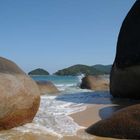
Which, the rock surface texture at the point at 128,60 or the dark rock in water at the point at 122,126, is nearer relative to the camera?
the dark rock in water at the point at 122,126

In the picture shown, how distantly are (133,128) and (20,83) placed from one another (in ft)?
6.85

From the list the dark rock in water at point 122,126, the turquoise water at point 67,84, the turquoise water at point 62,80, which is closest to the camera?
the dark rock in water at point 122,126

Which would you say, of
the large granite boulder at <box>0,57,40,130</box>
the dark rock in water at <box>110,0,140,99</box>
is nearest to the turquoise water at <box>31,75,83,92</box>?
the dark rock in water at <box>110,0,140,99</box>

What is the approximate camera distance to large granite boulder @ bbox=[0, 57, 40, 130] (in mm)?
5547

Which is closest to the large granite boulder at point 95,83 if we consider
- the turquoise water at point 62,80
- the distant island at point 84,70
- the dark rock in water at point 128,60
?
the dark rock in water at point 128,60

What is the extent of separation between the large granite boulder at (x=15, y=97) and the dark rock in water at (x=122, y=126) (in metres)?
1.16

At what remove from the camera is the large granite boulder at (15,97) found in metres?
5.55

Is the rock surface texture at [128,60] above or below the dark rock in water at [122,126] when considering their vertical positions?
above

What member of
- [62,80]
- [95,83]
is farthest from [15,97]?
[62,80]

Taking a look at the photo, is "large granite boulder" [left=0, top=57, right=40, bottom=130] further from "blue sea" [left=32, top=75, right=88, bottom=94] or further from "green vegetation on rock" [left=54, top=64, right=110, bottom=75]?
"green vegetation on rock" [left=54, top=64, right=110, bottom=75]

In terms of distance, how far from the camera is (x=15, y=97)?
5699mm

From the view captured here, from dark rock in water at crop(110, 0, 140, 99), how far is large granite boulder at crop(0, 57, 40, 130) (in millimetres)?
4301

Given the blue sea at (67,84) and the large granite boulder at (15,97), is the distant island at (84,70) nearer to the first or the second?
the blue sea at (67,84)

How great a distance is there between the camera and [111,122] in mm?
5441
